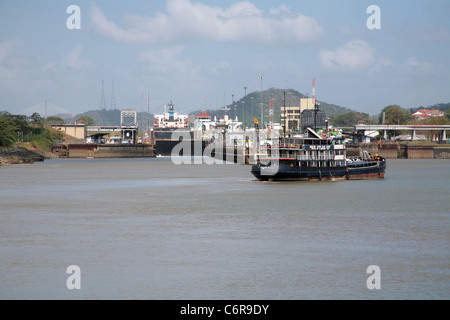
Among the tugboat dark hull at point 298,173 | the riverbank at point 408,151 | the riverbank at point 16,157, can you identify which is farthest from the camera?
the riverbank at point 408,151

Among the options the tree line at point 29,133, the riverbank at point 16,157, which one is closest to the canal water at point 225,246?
the riverbank at point 16,157

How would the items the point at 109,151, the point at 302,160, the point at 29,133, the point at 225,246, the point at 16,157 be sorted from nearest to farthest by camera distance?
the point at 225,246 → the point at 302,160 → the point at 16,157 → the point at 29,133 → the point at 109,151

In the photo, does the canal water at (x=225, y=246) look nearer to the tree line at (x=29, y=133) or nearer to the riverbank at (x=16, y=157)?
the riverbank at (x=16, y=157)

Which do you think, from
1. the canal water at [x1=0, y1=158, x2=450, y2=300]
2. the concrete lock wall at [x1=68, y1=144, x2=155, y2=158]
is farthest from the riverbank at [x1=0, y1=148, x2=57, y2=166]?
the canal water at [x1=0, y1=158, x2=450, y2=300]

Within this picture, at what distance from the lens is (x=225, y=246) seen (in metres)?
30.6

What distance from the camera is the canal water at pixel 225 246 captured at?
22672 mm

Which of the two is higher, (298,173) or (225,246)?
(298,173)

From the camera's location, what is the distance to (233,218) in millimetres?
41312

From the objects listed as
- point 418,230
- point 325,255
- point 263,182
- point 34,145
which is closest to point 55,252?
point 325,255

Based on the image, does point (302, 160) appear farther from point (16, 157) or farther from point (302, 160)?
point (16, 157)

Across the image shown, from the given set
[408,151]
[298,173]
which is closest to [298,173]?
[298,173]

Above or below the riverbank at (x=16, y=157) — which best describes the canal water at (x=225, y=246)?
below

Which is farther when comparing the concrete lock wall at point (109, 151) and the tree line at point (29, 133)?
the concrete lock wall at point (109, 151)
